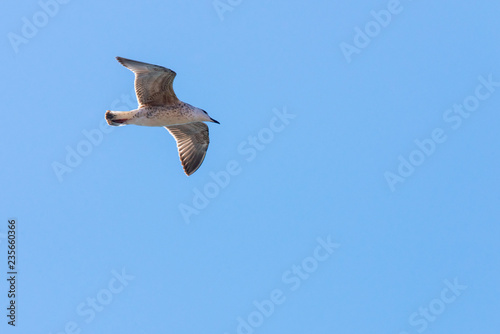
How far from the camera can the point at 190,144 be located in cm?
1563

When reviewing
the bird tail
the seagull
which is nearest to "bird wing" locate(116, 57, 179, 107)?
the seagull

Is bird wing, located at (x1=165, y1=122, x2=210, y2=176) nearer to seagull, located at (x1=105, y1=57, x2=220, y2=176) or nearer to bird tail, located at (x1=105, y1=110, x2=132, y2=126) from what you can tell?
seagull, located at (x1=105, y1=57, x2=220, y2=176)

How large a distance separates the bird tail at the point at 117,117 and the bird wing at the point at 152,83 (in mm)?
317

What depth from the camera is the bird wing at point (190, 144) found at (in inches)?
610

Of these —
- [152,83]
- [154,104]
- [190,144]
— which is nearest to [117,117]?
[154,104]

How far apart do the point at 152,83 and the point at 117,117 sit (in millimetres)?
863

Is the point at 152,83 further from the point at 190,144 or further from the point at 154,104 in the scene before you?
the point at 190,144

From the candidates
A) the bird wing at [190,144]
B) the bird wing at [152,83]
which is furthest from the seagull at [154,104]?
the bird wing at [190,144]

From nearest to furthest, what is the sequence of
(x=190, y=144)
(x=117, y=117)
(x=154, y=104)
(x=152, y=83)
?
(x=152, y=83)
(x=117, y=117)
(x=154, y=104)
(x=190, y=144)

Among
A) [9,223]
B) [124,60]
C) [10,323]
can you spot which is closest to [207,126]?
[124,60]

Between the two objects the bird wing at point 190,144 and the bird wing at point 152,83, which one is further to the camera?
the bird wing at point 190,144

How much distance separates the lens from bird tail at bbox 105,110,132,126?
13.6 metres

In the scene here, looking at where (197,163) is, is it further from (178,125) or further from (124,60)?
(124,60)

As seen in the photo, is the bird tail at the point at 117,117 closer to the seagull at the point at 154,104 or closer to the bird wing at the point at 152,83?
the seagull at the point at 154,104
